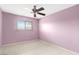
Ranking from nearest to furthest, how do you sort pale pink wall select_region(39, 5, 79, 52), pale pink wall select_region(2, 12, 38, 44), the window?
pale pink wall select_region(39, 5, 79, 52)
pale pink wall select_region(2, 12, 38, 44)
the window

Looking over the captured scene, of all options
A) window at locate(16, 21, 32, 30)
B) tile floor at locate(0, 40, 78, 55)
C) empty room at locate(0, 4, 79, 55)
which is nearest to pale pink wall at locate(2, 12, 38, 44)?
empty room at locate(0, 4, 79, 55)

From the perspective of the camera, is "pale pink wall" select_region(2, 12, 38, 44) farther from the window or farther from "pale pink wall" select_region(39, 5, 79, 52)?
"pale pink wall" select_region(39, 5, 79, 52)

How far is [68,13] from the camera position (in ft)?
9.80

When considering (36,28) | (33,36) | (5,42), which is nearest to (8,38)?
(5,42)

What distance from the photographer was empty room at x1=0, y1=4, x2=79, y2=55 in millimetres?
2752

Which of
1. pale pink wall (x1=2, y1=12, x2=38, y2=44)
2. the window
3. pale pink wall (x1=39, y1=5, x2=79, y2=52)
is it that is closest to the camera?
pale pink wall (x1=39, y1=5, x2=79, y2=52)

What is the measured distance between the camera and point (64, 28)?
3191mm

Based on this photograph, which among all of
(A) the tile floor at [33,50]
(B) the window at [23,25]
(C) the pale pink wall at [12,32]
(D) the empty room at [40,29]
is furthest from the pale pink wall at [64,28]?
(C) the pale pink wall at [12,32]

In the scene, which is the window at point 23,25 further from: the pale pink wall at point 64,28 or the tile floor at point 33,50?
the tile floor at point 33,50

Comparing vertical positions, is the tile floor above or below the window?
below

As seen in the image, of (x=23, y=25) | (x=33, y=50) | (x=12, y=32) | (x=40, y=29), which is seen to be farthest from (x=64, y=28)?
(x=12, y=32)

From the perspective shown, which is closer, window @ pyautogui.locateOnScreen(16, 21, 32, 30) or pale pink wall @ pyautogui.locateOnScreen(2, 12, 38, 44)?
pale pink wall @ pyautogui.locateOnScreen(2, 12, 38, 44)

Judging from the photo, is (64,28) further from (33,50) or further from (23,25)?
(23,25)
